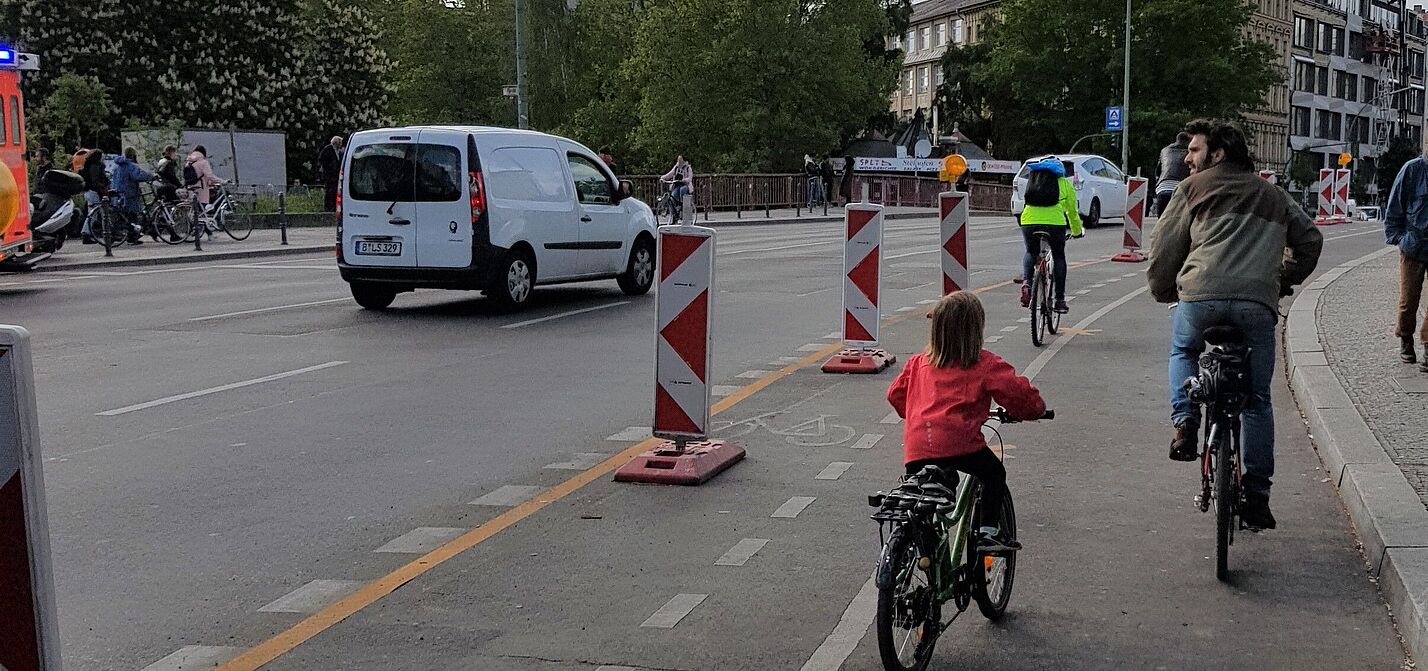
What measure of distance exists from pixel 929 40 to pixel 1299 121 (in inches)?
1081

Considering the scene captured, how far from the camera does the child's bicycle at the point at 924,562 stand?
4.77m

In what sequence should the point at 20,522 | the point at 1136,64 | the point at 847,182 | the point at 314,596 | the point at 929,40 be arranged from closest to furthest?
the point at 20,522 < the point at 314,596 < the point at 847,182 < the point at 1136,64 < the point at 929,40

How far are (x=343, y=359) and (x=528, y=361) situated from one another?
143 cm

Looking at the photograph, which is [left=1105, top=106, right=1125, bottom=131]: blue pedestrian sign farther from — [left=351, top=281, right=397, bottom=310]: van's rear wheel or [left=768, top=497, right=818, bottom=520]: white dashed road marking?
[left=768, top=497, right=818, bottom=520]: white dashed road marking

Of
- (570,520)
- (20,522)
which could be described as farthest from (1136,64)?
(20,522)

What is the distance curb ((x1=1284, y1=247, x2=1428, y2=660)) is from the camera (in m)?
5.59

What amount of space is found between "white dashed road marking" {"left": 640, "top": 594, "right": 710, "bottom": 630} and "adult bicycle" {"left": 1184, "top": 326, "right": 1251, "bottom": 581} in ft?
6.26

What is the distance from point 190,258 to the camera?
26500mm

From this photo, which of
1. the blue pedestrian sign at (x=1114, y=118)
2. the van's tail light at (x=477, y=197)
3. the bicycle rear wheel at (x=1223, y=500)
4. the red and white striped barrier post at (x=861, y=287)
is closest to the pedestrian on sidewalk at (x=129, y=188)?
the van's tail light at (x=477, y=197)

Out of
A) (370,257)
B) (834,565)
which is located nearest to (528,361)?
(370,257)

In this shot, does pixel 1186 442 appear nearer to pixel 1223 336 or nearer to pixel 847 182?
pixel 1223 336

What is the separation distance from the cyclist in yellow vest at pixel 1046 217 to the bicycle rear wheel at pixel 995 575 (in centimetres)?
885

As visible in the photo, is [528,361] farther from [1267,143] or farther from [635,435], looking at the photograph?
[1267,143]

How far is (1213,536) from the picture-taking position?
6918 mm
